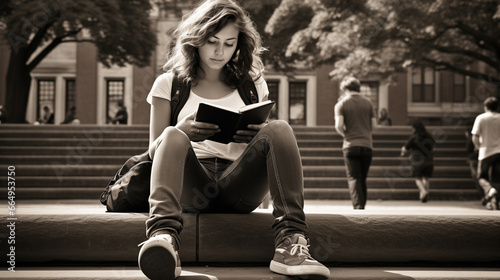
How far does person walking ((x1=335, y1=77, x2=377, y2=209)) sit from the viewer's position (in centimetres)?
759

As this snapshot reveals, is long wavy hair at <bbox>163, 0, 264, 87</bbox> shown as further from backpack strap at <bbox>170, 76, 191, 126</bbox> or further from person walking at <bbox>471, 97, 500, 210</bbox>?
person walking at <bbox>471, 97, 500, 210</bbox>

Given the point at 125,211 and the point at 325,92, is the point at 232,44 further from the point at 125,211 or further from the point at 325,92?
the point at 325,92

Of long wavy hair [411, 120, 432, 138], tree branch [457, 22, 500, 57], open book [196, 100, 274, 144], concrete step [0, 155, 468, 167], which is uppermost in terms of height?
tree branch [457, 22, 500, 57]

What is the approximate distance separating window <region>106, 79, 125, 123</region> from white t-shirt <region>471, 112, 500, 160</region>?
26247 millimetres

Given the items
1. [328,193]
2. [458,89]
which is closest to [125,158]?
[328,193]

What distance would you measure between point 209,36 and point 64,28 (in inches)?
780

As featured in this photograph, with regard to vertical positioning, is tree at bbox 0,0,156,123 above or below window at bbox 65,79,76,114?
above

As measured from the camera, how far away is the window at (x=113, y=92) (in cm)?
3256

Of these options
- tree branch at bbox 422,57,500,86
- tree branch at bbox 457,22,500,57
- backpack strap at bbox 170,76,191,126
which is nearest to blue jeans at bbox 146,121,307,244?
backpack strap at bbox 170,76,191,126

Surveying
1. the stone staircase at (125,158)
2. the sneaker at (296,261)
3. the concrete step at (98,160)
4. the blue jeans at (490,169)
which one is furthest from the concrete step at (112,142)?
the sneaker at (296,261)

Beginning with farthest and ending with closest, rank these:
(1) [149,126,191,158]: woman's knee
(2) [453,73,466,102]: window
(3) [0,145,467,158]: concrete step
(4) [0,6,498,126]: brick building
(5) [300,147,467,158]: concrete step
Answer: (2) [453,73,466,102]: window < (4) [0,6,498,126]: brick building < (5) [300,147,467,158]: concrete step < (3) [0,145,467,158]: concrete step < (1) [149,126,191,158]: woman's knee

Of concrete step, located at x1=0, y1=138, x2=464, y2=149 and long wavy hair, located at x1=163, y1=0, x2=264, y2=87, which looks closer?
long wavy hair, located at x1=163, y1=0, x2=264, y2=87

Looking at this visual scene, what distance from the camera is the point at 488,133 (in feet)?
28.9

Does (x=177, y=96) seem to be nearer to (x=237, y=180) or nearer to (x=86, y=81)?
(x=237, y=180)
